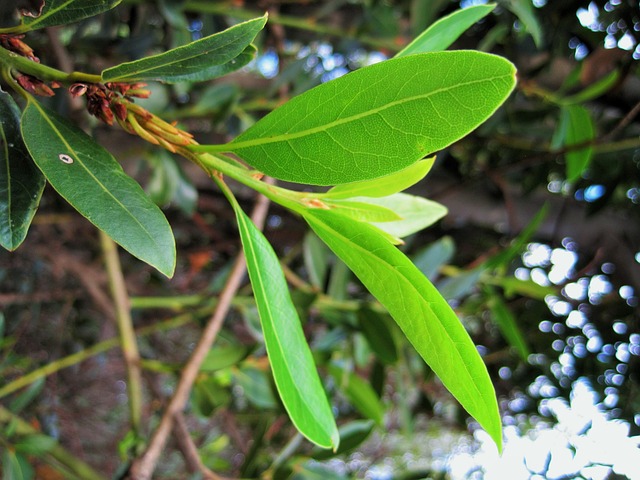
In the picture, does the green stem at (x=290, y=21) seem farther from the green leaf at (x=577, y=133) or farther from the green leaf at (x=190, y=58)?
the green leaf at (x=190, y=58)

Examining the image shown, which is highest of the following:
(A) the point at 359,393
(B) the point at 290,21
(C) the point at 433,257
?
(B) the point at 290,21

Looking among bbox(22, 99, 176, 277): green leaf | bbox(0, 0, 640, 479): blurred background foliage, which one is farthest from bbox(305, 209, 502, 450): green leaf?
bbox(0, 0, 640, 479): blurred background foliage

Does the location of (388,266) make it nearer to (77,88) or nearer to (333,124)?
(333,124)

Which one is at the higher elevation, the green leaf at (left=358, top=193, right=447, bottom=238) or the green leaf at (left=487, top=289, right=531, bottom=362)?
the green leaf at (left=358, top=193, right=447, bottom=238)

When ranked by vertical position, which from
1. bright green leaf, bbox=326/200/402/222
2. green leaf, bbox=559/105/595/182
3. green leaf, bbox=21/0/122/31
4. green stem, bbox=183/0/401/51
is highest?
green leaf, bbox=21/0/122/31

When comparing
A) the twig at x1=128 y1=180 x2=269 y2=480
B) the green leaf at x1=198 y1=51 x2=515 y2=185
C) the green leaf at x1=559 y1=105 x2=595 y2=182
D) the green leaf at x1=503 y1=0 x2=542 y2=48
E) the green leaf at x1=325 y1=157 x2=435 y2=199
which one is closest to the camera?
the green leaf at x1=198 y1=51 x2=515 y2=185

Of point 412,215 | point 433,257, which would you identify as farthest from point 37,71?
point 433,257

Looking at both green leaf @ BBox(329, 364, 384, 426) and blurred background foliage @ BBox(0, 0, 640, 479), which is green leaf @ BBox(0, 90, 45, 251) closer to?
blurred background foliage @ BBox(0, 0, 640, 479)
